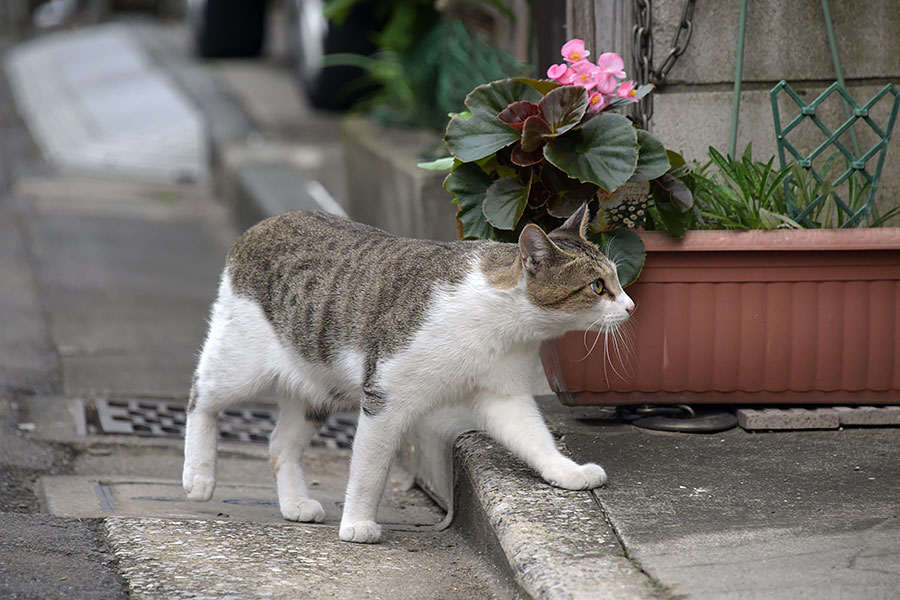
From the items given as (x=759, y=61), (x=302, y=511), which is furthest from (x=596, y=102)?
(x=302, y=511)

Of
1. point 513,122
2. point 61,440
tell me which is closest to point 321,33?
point 61,440

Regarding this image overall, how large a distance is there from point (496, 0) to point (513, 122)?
2.69 metres

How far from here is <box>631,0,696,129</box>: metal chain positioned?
3.60 m

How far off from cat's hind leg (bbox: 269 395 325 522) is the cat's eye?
3.45ft

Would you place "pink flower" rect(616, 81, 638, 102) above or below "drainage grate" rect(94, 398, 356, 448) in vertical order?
above

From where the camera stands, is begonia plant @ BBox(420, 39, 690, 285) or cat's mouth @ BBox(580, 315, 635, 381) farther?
cat's mouth @ BBox(580, 315, 635, 381)

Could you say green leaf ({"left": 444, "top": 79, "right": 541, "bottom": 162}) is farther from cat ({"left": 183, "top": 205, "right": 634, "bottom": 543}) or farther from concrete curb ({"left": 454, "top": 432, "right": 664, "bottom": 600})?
concrete curb ({"left": 454, "top": 432, "right": 664, "bottom": 600})

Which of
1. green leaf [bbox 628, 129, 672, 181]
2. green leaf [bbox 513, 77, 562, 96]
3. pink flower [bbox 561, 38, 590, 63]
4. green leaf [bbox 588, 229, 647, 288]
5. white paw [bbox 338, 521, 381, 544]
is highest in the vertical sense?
pink flower [bbox 561, 38, 590, 63]

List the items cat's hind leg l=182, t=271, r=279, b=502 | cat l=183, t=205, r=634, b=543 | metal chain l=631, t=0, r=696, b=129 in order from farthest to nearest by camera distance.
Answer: metal chain l=631, t=0, r=696, b=129 < cat's hind leg l=182, t=271, r=279, b=502 < cat l=183, t=205, r=634, b=543

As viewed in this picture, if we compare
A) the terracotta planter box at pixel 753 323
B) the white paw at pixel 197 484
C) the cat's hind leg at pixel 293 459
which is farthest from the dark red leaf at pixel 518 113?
the white paw at pixel 197 484

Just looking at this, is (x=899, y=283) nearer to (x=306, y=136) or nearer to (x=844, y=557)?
(x=844, y=557)

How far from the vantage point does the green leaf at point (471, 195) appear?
3295mm

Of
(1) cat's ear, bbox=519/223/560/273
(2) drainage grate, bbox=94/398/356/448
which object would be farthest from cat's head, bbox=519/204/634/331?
(2) drainage grate, bbox=94/398/356/448

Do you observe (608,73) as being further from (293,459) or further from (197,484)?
(197,484)
